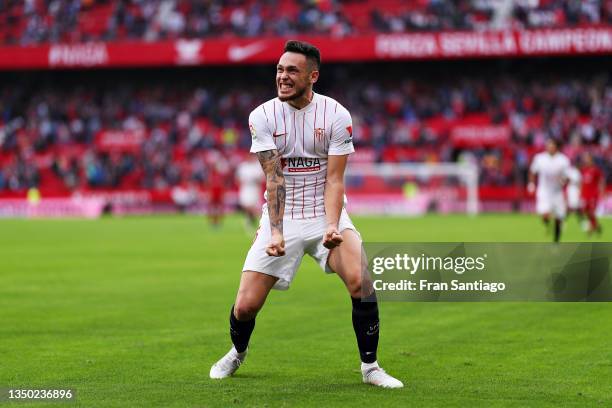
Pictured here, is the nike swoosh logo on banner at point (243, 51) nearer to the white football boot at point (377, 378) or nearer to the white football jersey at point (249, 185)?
the white football jersey at point (249, 185)

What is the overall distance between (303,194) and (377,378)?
1363mm

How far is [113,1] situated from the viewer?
164 ft

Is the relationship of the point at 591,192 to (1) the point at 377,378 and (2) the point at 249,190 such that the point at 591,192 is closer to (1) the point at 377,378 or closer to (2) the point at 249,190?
(2) the point at 249,190

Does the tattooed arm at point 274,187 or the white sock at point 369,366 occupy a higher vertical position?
the tattooed arm at point 274,187

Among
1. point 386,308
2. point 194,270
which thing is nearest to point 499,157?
point 194,270

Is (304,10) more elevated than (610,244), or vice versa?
(304,10)

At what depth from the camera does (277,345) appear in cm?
955

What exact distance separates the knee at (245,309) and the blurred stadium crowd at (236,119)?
35.1 meters

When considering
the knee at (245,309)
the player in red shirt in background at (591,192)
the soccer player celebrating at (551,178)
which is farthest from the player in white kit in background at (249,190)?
the knee at (245,309)

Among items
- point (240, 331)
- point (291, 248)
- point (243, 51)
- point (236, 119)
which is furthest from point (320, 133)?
point (236, 119)

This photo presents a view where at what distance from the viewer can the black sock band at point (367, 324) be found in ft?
24.3

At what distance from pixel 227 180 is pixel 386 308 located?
111 ft

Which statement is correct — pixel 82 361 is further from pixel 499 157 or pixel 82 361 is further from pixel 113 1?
pixel 113 1

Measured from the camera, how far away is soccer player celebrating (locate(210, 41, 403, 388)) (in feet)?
24.0
